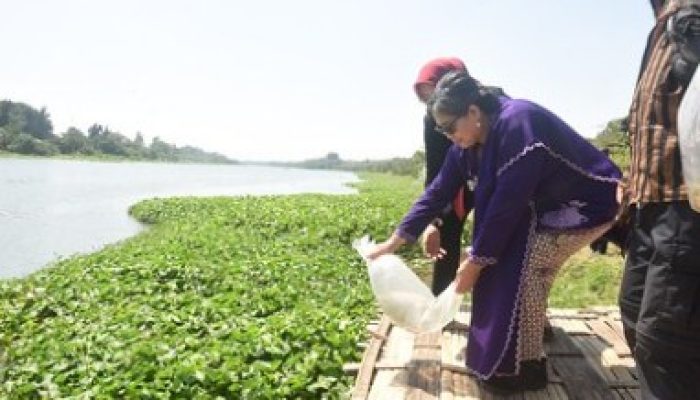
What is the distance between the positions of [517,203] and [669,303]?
4.22ft

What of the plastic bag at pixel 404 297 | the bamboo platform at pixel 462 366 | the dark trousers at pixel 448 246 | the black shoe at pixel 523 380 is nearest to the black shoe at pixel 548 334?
the bamboo platform at pixel 462 366

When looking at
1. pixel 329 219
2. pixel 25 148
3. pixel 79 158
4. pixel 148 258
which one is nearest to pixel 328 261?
pixel 148 258

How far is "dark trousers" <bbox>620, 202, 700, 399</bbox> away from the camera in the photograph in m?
2.06

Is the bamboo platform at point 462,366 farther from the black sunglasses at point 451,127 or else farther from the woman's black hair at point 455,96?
the woman's black hair at point 455,96

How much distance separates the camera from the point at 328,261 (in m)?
10.4

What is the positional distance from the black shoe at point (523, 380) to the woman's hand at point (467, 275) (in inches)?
21.7

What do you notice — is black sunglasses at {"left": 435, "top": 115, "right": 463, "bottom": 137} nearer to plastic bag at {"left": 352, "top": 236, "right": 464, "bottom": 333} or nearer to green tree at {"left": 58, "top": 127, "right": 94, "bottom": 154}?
plastic bag at {"left": 352, "top": 236, "right": 464, "bottom": 333}

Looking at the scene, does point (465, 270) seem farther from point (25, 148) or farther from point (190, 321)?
point (25, 148)

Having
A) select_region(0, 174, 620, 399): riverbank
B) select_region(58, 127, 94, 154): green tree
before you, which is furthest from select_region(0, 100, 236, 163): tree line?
select_region(0, 174, 620, 399): riverbank

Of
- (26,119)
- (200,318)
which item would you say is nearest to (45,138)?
(26,119)

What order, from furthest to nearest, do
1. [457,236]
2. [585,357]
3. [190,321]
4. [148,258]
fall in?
[148,258]
[190,321]
[457,236]
[585,357]

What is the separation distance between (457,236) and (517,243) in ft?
4.90

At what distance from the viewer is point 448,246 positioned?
196 inches

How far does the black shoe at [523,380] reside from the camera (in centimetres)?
356
